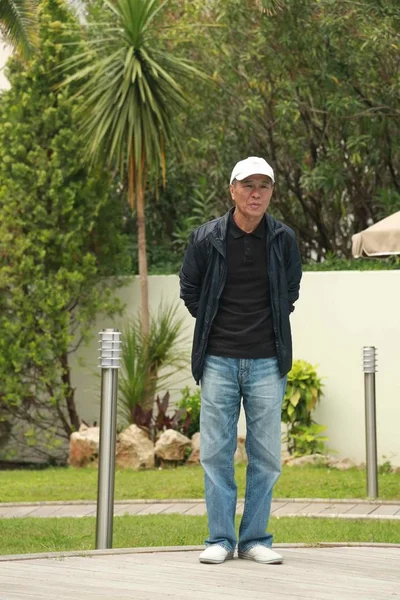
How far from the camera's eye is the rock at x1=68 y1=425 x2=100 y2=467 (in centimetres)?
1226

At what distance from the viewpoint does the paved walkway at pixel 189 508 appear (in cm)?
878

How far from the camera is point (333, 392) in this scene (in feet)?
40.3

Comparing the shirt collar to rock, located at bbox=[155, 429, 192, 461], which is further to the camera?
rock, located at bbox=[155, 429, 192, 461]

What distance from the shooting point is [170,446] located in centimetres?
1199

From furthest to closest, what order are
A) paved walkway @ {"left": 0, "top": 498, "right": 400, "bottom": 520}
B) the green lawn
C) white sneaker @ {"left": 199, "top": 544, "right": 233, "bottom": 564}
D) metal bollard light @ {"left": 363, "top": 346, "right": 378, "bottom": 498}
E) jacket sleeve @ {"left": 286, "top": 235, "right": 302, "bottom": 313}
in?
the green lawn
metal bollard light @ {"left": 363, "top": 346, "right": 378, "bottom": 498}
paved walkway @ {"left": 0, "top": 498, "right": 400, "bottom": 520}
jacket sleeve @ {"left": 286, "top": 235, "right": 302, "bottom": 313}
white sneaker @ {"left": 199, "top": 544, "right": 233, "bottom": 564}

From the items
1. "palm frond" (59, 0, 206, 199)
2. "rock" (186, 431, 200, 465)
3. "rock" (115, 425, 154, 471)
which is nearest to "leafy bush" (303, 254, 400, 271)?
"palm frond" (59, 0, 206, 199)

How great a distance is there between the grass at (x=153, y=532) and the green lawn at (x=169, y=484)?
1466mm

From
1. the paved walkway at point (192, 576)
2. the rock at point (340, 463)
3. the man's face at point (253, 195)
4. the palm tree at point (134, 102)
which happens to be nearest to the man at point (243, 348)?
the man's face at point (253, 195)

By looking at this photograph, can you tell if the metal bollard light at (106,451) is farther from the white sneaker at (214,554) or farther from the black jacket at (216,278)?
the white sneaker at (214,554)

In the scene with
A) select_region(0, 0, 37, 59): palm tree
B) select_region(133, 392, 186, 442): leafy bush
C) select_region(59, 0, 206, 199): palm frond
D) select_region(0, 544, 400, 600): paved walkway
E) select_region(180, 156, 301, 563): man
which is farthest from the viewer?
select_region(59, 0, 206, 199): palm frond

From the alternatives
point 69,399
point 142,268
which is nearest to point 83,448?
point 69,399

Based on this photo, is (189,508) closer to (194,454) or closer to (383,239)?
(383,239)

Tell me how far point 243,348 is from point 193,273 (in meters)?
0.44

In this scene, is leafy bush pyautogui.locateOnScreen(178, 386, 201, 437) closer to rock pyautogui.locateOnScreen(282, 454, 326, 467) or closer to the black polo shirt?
rock pyautogui.locateOnScreen(282, 454, 326, 467)
